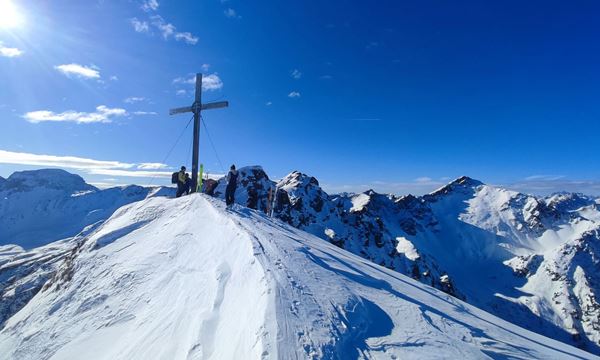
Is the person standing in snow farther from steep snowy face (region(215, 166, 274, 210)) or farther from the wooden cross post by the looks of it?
steep snowy face (region(215, 166, 274, 210))

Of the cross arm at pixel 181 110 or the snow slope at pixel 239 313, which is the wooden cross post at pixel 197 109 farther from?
the snow slope at pixel 239 313

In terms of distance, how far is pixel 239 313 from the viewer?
21.5ft

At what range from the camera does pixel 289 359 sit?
A: 502 cm

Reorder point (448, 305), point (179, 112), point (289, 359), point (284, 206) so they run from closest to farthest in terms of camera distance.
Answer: point (289, 359)
point (448, 305)
point (179, 112)
point (284, 206)

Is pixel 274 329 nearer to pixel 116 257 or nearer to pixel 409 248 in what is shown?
pixel 116 257

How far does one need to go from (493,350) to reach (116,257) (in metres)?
11.1

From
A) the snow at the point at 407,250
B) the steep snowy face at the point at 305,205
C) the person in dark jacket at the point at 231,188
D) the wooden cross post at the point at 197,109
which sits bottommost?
the snow at the point at 407,250

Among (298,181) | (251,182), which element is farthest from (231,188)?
(298,181)

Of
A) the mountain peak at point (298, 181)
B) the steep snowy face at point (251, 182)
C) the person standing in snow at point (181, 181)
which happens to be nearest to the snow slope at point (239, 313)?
the person standing in snow at point (181, 181)

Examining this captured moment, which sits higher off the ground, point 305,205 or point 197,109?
point 197,109

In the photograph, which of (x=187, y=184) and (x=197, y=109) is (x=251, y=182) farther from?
(x=197, y=109)

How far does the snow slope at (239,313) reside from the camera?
571cm

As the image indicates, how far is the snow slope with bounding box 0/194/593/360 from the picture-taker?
571 cm

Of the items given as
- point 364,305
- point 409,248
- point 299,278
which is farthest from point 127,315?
point 409,248
